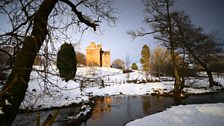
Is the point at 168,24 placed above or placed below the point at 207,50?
above

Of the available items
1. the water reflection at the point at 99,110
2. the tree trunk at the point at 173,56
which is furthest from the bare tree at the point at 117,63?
the water reflection at the point at 99,110

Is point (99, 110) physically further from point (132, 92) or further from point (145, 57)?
point (145, 57)

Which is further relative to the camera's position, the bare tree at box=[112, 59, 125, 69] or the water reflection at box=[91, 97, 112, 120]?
the bare tree at box=[112, 59, 125, 69]

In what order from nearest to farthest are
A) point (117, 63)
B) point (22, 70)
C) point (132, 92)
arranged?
point (22, 70) → point (132, 92) → point (117, 63)

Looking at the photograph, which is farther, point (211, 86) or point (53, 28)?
point (211, 86)

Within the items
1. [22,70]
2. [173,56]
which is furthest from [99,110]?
[22,70]

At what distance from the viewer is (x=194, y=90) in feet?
79.5

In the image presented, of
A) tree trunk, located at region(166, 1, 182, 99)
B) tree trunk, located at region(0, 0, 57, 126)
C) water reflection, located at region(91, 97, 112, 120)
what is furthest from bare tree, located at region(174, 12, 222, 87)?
tree trunk, located at region(0, 0, 57, 126)

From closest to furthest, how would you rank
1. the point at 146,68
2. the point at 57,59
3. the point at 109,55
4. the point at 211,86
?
the point at 57,59
the point at 211,86
the point at 146,68
the point at 109,55

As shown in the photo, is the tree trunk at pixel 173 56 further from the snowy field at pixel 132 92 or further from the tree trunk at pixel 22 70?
the tree trunk at pixel 22 70

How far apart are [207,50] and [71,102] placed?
18.7 metres

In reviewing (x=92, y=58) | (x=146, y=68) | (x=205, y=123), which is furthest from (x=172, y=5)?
(x=92, y=58)

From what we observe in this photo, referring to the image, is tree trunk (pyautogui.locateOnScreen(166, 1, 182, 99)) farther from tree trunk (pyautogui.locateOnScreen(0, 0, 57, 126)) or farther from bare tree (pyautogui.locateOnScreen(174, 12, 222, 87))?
tree trunk (pyautogui.locateOnScreen(0, 0, 57, 126))

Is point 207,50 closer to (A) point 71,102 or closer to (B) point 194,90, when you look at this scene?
(B) point 194,90
